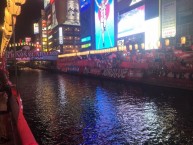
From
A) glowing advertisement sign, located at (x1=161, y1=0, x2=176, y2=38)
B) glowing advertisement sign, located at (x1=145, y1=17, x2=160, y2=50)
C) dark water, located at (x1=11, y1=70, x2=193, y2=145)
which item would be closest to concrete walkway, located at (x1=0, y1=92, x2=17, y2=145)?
dark water, located at (x1=11, y1=70, x2=193, y2=145)

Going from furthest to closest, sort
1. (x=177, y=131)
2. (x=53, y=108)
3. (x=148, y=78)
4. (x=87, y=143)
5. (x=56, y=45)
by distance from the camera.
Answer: (x=56, y=45) → (x=148, y=78) → (x=53, y=108) → (x=177, y=131) → (x=87, y=143)

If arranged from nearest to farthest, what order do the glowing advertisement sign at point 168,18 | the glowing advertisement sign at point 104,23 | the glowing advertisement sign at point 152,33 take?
the glowing advertisement sign at point 168,18, the glowing advertisement sign at point 152,33, the glowing advertisement sign at point 104,23

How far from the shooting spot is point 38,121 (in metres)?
10.5

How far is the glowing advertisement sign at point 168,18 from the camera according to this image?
3472 cm

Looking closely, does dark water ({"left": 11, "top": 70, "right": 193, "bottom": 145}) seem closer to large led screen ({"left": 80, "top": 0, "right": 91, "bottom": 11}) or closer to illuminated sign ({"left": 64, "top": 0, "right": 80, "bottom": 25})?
large led screen ({"left": 80, "top": 0, "right": 91, "bottom": 11})

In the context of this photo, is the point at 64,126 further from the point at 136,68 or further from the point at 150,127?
the point at 136,68

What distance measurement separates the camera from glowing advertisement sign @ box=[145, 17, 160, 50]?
3762 centimetres

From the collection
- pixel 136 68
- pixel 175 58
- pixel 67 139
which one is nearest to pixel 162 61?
pixel 175 58

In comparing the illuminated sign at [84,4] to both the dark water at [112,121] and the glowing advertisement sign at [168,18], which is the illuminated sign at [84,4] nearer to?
the glowing advertisement sign at [168,18]

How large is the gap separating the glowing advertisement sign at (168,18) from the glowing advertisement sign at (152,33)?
1.36 m

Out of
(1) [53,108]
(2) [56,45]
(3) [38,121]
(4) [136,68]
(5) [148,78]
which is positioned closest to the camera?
(3) [38,121]

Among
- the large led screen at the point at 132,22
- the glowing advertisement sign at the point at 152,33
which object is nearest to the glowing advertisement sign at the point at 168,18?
the glowing advertisement sign at the point at 152,33

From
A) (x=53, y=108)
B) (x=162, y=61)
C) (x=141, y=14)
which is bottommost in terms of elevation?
(x=53, y=108)

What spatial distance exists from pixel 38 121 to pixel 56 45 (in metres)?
134
